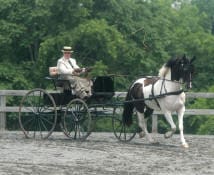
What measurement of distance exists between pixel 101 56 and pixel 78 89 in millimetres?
16793

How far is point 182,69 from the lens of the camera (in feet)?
43.5

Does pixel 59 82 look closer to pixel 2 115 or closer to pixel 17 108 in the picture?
pixel 17 108

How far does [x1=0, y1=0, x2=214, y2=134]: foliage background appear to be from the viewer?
2978cm

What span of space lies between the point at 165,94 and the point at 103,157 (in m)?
2.82

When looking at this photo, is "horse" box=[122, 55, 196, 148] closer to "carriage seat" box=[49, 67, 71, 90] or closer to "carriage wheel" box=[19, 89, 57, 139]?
"carriage seat" box=[49, 67, 71, 90]

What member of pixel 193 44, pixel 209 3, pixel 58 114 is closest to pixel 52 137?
pixel 58 114

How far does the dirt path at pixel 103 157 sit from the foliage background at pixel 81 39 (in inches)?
571

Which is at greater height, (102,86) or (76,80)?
(76,80)

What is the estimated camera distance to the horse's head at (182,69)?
13.2m

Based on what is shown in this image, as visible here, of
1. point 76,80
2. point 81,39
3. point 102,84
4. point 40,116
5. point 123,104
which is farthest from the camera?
point 81,39

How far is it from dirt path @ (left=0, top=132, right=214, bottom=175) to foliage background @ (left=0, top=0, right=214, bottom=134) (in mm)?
14502

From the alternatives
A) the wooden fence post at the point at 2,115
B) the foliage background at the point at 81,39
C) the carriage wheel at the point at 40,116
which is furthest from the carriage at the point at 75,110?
the foliage background at the point at 81,39

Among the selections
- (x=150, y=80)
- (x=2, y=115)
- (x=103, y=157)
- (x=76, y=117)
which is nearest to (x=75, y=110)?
(x=76, y=117)

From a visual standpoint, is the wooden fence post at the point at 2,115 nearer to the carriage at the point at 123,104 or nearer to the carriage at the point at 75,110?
the carriage at the point at 123,104
